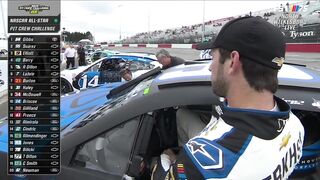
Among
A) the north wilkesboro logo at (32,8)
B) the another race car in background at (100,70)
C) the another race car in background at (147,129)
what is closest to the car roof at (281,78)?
the another race car in background at (147,129)

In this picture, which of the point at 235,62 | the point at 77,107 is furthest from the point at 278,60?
the point at 77,107

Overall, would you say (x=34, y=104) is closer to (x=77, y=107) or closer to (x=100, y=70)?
(x=77, y=107)

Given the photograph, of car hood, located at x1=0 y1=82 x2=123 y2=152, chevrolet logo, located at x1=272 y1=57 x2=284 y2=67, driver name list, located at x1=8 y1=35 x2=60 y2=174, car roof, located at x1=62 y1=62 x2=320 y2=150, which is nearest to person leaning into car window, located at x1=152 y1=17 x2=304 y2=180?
chevrolet logo, located at x1=272 y1=57 x2=284 y2=67

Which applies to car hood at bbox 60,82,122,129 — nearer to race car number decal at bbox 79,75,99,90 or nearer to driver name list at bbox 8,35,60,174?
driver name list at bbox 8,35,60,174

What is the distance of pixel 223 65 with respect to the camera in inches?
59.9

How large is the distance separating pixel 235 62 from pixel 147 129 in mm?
994

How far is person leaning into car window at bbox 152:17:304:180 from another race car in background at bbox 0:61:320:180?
72 cm

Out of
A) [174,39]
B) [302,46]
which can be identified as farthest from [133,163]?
[174,39]

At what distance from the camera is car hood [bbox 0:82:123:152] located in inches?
110

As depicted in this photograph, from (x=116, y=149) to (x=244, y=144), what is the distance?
1.16 metres

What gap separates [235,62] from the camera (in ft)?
4.83

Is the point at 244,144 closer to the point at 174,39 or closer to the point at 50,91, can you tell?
the point at 50,91

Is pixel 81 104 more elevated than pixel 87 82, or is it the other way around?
pixel 81 104

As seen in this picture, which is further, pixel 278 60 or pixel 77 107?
pixel 77 107
